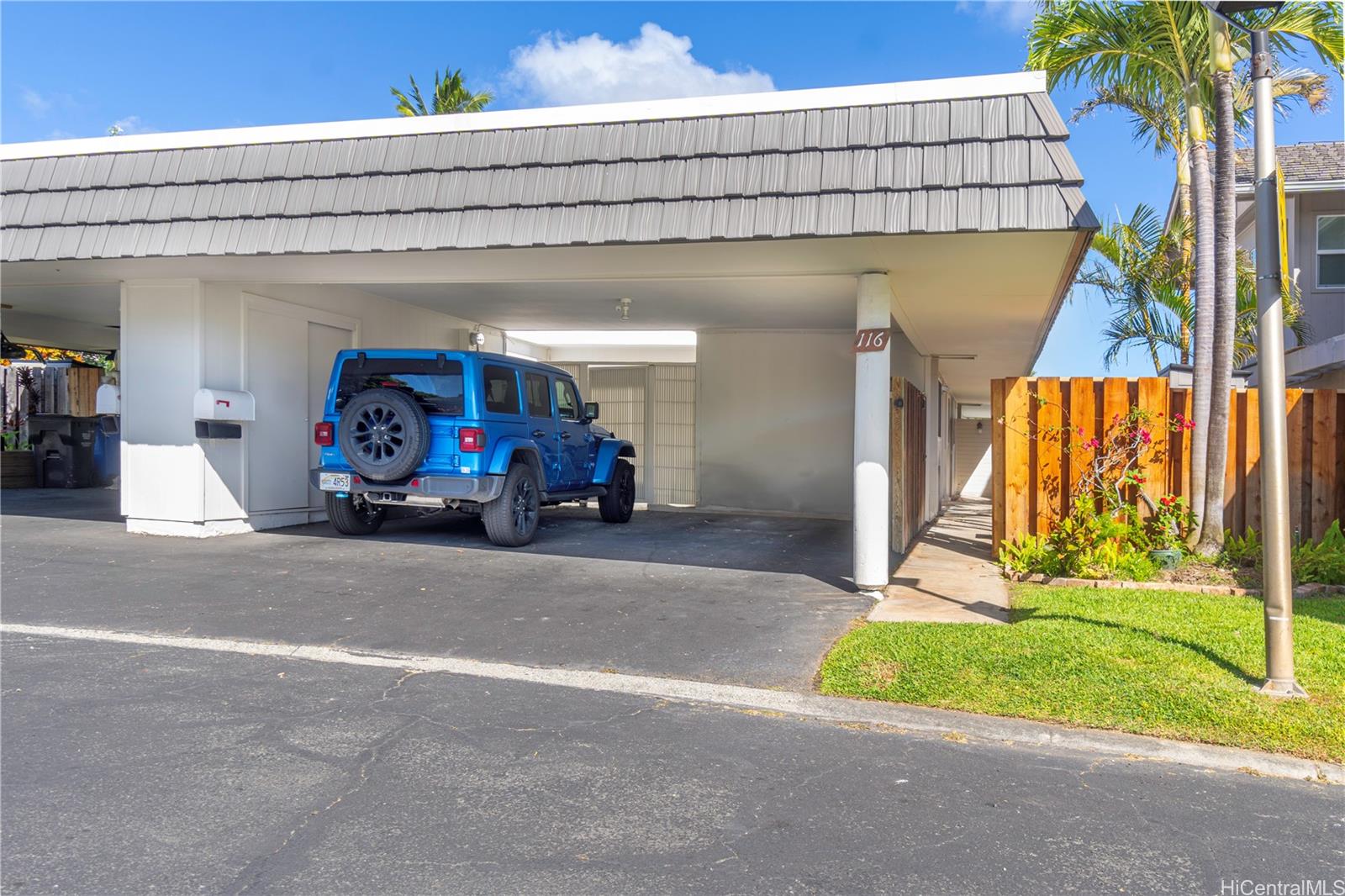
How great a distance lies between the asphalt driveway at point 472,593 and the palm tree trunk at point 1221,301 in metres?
3.34

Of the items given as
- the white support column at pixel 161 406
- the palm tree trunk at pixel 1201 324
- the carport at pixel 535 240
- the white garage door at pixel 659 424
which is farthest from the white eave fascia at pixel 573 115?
the white garage door at pixel 659 424

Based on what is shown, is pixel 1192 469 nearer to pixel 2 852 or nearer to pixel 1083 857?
pixel 1083 857

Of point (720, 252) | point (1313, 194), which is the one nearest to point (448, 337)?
point (720, 252)

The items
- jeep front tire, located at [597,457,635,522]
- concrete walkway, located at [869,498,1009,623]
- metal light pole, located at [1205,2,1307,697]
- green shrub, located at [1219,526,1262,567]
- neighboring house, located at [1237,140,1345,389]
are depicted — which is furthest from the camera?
neighboring house, located at [1237,140,1345,389]

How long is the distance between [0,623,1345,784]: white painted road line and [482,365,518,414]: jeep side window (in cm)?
429

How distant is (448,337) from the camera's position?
1468 cm

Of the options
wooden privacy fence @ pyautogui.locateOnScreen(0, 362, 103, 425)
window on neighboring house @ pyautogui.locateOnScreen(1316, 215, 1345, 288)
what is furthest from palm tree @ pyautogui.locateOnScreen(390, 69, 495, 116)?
window on neighboring house @ pyautogui.locateOnScreen(1316, 215, 1345, 288)

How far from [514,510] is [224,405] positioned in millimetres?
3312

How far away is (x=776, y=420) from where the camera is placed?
50.0 feet

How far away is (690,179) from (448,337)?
7984 mm

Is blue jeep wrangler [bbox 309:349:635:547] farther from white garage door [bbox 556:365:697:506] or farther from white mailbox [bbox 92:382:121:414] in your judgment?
white garage door [bbox 556:365:697:506]

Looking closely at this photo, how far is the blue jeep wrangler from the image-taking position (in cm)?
958

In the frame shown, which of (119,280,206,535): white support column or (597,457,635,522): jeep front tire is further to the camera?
(597,457,635,522): jeep front tire

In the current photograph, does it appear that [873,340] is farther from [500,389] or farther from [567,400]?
[567,400]
